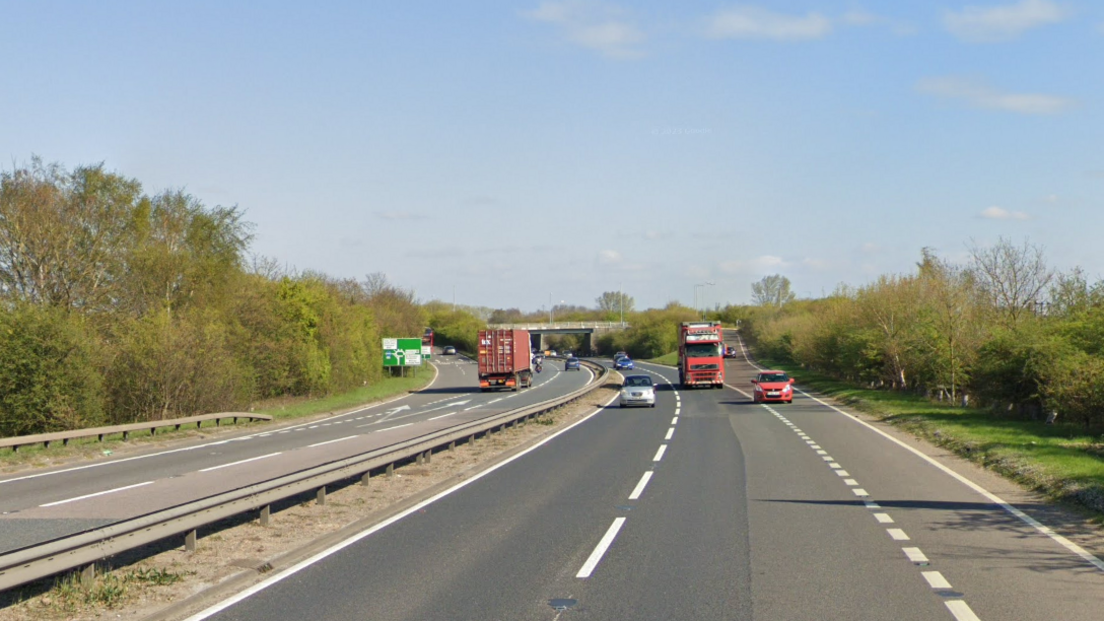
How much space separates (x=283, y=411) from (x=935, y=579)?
37.3m

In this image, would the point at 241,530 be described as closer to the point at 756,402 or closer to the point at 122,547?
the point at 122,547

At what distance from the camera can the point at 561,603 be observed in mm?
8102

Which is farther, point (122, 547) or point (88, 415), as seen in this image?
point (88, 415)

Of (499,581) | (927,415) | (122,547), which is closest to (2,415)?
(122,547)

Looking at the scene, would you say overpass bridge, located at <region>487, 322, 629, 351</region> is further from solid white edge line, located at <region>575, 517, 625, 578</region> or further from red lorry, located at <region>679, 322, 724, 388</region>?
solid white edge line, located at <region>575, 517, 625, 578</region>

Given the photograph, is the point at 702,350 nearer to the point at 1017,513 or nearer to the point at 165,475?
the point at 165,475

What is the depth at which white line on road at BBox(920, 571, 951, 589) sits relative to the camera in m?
8.62

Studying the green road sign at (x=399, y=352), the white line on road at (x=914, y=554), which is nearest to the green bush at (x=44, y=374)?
the white line on road at (x=914, y=554)

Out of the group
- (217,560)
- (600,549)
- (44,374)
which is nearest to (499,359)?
(44,374)

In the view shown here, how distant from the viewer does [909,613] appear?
7.66 m

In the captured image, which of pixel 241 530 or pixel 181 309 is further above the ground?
pixel 181 309

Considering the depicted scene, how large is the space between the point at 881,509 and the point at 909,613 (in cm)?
601

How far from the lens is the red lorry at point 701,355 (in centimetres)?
5525

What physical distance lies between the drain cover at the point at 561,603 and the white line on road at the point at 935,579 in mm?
3275
